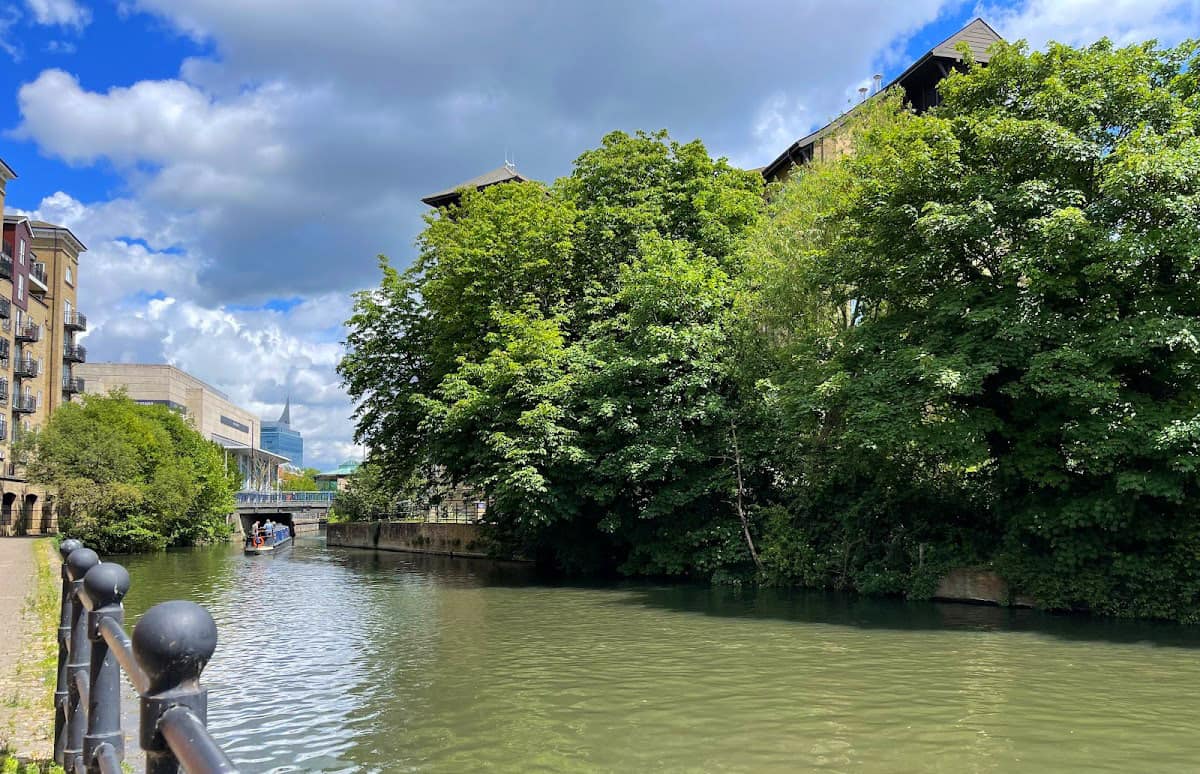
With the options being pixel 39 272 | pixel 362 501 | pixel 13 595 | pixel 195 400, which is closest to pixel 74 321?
pixel 39 272

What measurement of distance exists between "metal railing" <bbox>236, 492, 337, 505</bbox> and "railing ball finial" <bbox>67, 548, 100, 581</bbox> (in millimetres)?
86541

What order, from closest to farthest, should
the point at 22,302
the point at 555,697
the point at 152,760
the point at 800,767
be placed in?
the point at 152,760
the point at 800,767
the point at 555,697
the point at 22,302

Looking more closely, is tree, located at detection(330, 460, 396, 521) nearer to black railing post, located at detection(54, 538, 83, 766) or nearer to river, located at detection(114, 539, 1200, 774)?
river, located at detection(114, 539, 1200, 774)

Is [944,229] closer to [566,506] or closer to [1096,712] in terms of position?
[1096,712]

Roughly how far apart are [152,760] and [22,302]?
67283 millimetres

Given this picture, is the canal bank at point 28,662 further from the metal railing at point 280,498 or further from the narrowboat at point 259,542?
the metal railing at point 280,498

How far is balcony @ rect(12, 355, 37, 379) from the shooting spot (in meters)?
57.9

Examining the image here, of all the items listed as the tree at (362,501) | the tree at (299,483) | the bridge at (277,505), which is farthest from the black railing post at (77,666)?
the tree at (299,483)

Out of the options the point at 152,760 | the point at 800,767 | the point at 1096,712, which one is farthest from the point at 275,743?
the point at 1096,712

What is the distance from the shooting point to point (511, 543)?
137ft

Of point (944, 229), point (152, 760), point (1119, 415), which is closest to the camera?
point (152, 760)

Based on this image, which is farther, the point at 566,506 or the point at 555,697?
the point at 566,506

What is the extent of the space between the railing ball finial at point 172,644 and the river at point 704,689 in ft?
24.1

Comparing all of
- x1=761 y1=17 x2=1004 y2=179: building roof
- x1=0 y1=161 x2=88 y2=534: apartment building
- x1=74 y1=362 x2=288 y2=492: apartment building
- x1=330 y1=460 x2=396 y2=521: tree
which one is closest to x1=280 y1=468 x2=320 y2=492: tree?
x1=74 y1=362 x2=288 y2=492: apartment building
